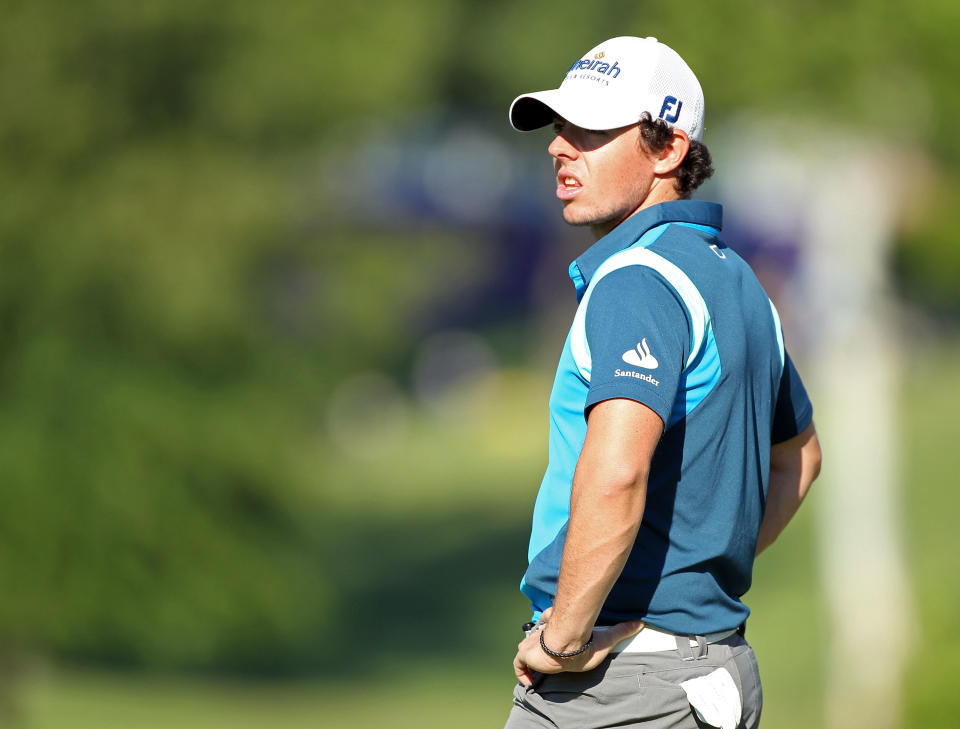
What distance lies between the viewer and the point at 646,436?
2699 millimetres

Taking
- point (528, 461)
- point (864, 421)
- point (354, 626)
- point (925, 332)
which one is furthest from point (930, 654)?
point (925, 332)

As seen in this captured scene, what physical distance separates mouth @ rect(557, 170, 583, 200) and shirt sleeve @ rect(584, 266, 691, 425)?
402 millimetres

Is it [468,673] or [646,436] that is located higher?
[646,436]

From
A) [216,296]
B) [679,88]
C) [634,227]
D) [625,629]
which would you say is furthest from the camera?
[216,296]

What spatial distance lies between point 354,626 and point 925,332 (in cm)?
1750

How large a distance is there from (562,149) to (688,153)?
0.30 metres

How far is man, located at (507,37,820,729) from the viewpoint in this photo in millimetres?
2715

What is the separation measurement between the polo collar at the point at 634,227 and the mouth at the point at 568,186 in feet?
0.43

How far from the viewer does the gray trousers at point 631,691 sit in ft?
9.57

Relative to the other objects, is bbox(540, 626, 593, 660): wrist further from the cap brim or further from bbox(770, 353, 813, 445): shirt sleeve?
the cap brim

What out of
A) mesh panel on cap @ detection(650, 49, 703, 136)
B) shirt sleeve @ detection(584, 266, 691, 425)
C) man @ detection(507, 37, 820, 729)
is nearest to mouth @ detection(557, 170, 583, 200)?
man @ detection(507, 37, 820, 729)

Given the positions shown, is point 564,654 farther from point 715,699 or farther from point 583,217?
point 583,217

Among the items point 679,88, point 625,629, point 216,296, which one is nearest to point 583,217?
point 679,88

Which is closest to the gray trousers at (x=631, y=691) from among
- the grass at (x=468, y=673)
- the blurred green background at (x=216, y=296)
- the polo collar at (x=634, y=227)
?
the polo collar at (x=634, y=227)
